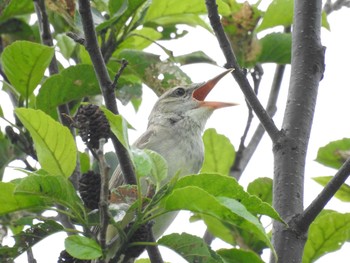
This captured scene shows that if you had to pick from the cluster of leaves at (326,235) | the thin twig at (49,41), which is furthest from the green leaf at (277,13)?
the cluster of leaves at (326,235)

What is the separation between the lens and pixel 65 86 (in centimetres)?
433

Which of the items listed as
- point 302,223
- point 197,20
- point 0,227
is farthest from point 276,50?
point 0,227

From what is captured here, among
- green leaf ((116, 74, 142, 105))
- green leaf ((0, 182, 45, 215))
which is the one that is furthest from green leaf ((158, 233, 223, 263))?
green leaf ((116, 74, 142, 105))

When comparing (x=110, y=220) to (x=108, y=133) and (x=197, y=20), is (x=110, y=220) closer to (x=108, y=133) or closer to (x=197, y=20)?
(x=108, y=133)

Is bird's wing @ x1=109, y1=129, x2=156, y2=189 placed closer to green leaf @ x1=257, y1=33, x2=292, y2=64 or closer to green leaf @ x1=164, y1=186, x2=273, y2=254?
green leaf @ x1=257, y1=33, x2=292, y2=64

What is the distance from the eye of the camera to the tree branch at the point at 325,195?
3457 mm

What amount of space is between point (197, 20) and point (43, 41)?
102 centimetres

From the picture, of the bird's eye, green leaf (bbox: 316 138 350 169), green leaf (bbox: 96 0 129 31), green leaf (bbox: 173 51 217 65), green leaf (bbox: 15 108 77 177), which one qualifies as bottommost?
green leaf (bbox: 15 108 77 177)

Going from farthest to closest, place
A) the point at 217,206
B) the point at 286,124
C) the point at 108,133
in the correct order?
the point at 286,124, the point at 108,133, the point at 217,206

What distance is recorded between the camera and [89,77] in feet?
14.3

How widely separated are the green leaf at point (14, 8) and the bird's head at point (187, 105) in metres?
1.25

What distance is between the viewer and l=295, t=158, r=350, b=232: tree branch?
3457 mm

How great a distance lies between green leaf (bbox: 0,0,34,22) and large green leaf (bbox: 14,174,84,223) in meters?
2.00

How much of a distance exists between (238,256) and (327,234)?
0.65 m
